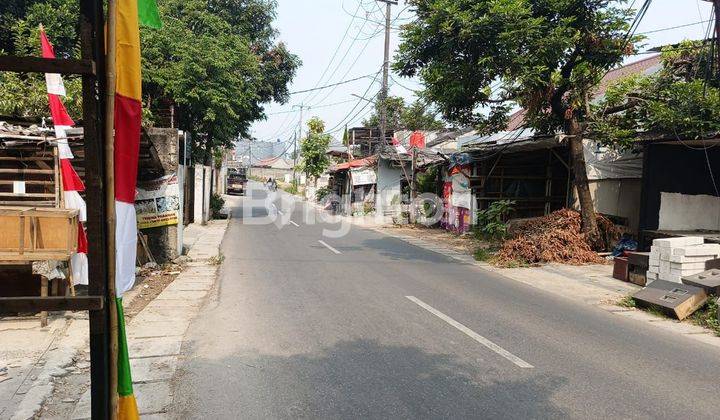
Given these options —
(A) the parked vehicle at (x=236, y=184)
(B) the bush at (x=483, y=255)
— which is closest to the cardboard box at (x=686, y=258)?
(B) the bush at (x=483, y=255)

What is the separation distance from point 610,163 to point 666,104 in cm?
332

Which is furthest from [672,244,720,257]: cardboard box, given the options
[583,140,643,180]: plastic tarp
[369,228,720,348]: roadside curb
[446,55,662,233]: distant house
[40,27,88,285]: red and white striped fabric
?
[40,27,88,285]: red and white striped fabric

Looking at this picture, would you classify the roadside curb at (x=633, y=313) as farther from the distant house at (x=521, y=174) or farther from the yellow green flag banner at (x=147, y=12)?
the yellow green flag banner at (x=147, y=12)

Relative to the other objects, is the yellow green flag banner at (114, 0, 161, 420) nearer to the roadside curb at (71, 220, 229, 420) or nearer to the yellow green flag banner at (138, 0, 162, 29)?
the yellow green flag banner at (138, 0, 162, 29)

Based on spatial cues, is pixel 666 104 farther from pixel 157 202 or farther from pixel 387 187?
pixel 387 187

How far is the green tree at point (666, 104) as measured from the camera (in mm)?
10070

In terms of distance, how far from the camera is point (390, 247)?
15281 mm

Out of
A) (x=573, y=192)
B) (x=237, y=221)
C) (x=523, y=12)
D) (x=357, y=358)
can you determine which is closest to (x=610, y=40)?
(x=523, y=12)

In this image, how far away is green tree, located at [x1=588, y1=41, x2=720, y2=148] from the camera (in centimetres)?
1007

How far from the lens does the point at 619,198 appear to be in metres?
14.2

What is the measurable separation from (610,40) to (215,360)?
10.7 m

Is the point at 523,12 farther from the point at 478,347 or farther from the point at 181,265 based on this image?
the point at 181,265

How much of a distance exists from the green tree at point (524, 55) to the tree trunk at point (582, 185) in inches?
1.0

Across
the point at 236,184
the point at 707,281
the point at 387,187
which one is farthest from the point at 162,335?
the point at 236,184
